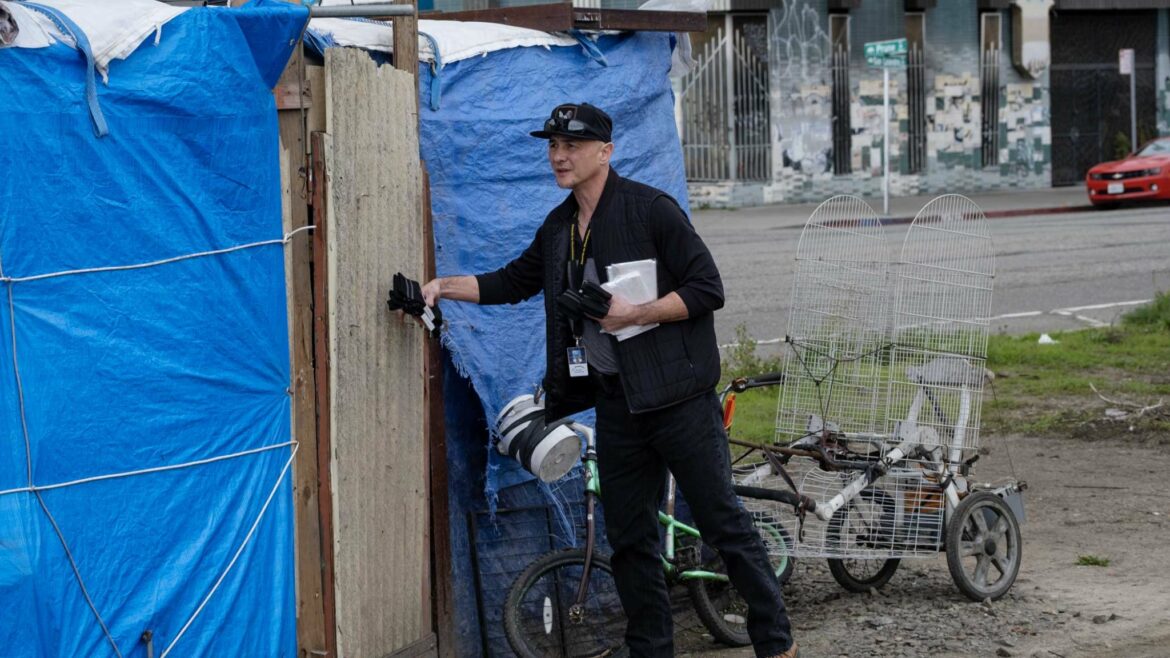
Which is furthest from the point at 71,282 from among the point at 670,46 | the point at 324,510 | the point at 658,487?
the point at 670,46

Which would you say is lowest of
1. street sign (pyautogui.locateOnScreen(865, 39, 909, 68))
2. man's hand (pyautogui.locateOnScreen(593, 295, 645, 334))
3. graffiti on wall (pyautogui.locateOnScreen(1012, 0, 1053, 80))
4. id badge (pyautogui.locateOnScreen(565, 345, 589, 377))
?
id badge (pyautogui.locateOnScreen(565, 345, 589, 377))

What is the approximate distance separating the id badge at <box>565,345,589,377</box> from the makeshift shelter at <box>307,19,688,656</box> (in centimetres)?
68

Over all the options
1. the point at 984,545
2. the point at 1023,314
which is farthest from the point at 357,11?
the point at 1023,314

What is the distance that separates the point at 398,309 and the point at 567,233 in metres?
0.63

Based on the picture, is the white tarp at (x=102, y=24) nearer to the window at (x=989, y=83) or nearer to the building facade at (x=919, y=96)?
the building facade at (x=919, y=96)

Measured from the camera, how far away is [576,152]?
4.92 meters

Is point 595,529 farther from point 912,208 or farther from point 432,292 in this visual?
point 912,208

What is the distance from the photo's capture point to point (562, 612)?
5.61 m

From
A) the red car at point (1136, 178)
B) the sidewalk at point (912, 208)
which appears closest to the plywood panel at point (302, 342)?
the sidewalk at point (912, 208)

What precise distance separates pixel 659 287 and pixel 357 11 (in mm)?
1319

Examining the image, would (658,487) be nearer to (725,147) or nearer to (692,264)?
(692,264)

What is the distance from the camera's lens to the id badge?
495cm

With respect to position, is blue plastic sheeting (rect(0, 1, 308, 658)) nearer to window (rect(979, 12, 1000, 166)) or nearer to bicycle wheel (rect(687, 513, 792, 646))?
bicycle wheel (rect(687, 513, 792, 646))

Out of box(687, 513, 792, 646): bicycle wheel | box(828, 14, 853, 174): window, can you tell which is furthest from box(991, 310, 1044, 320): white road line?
box(828, 14, 853, 174): window
